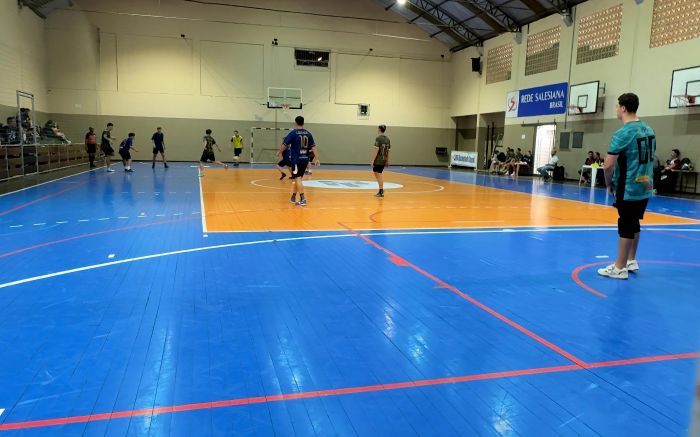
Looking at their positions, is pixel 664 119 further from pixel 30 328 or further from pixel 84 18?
pixel 84 18

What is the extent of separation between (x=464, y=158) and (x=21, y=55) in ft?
78.3

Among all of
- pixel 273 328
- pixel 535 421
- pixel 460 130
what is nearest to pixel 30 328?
pixel 273 328

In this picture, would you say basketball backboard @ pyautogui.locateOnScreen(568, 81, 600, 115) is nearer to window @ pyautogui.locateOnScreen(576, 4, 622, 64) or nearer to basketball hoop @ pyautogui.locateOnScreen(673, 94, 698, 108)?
window @ pyautogui.locateOnScreen(576, 4, 622, 64)

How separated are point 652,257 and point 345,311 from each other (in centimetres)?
487

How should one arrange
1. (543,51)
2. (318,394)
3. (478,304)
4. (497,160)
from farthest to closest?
1. (497,160)
2. (543,51)
3. (478,304)
4. (318,394)

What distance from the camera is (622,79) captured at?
67.3ft

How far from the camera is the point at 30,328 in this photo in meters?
4.00

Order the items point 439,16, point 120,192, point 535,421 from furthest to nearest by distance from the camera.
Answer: point 439,16
point 120,192
point 535,421

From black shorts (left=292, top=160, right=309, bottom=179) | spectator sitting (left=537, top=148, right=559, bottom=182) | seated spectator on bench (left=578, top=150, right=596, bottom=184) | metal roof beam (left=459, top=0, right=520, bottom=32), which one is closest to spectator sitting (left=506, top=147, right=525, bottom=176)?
spectator sitting (left=537, top=148, right=559, bottom=182)

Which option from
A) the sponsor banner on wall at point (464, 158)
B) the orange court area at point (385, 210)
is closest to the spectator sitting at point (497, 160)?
the sponsor banner on wall at point (464, 158)

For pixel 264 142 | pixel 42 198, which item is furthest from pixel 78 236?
pixel 264 142

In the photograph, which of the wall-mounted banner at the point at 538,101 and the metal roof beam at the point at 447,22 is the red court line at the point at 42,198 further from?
the metal roof beam at the point at 447,22

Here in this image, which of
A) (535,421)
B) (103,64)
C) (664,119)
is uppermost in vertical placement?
(103,64)

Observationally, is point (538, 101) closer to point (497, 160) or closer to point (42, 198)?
point (497, 160)
